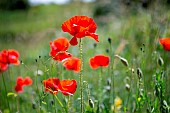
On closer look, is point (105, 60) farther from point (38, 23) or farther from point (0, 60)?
point (38, 23)

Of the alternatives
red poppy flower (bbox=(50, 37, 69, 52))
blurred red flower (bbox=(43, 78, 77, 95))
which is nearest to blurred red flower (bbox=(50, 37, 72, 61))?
red poppy flower (bbox=(50, 37, 69, 52))

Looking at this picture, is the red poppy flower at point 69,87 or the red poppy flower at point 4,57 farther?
the red poppy flower at point 4,57

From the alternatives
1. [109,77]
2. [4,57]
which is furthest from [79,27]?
[109,77]

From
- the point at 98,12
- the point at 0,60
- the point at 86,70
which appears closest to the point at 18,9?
the point at 98,12

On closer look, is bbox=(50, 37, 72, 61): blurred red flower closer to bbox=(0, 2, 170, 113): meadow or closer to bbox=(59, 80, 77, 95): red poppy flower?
bbox=(0, 2, 170, 113): meadow

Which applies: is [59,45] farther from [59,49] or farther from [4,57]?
[4,57]

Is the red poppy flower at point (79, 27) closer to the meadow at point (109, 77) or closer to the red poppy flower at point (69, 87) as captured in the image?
the meadow at point (109, 77)

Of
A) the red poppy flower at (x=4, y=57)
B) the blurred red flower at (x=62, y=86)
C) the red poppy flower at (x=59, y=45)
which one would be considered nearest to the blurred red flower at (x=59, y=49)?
the red poppy flower at (x=59, y=45)
